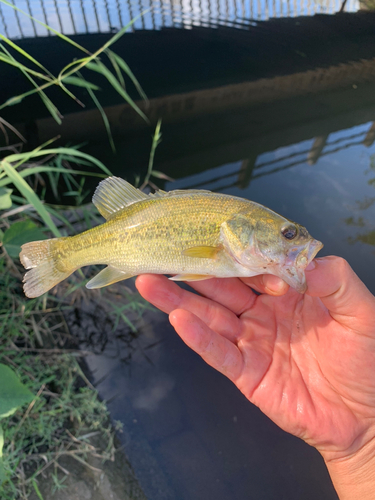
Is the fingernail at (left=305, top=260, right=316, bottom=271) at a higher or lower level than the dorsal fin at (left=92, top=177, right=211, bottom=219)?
lower

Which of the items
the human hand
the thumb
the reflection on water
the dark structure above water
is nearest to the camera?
the thumb

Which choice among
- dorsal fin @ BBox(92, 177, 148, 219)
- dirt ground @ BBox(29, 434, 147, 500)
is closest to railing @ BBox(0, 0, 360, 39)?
dorsal fin @ BBox(92, 177, 148, 219)

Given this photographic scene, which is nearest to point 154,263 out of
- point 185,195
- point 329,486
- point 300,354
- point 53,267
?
point 185,195

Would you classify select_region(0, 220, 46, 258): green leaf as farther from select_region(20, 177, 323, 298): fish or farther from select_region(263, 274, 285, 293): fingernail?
select_region(263, 274, 285, 293): fingernail

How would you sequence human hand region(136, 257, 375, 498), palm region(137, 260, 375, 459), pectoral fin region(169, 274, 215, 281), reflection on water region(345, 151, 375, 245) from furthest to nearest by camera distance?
1. reflection on water region(345, 151, 375, 245)
2. pectoral fin region(169, 274, 215, 281)
3. palm region(137, 260, 375, 459)
4. human hand region(136, 257, 375, 498)

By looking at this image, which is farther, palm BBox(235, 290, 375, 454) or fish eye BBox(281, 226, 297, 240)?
palm BBox(235, 290, 375, 454)

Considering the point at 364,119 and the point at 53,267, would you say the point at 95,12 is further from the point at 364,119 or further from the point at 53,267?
the point at 53,267

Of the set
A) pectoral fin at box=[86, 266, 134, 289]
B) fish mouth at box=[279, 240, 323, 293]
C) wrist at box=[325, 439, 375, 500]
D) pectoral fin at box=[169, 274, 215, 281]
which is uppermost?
fish mouth at box=[279, 240, 323, 293]
